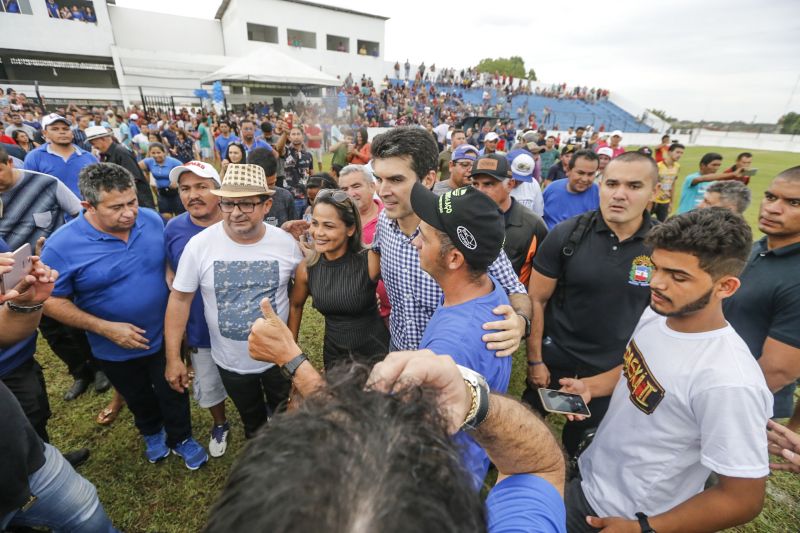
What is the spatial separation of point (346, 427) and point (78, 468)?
13.1 feet

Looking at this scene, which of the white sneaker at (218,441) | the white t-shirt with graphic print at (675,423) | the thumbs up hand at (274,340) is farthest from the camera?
the white sneaker at (218,441)

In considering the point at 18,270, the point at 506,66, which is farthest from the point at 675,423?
the point at 506,66

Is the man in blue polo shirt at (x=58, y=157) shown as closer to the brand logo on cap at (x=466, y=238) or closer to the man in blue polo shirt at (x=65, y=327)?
the man in blue polo shirt at (x=65, y=327)

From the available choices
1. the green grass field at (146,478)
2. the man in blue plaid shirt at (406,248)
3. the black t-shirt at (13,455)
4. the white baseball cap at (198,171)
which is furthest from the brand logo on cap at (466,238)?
the green grass field at (146,478)

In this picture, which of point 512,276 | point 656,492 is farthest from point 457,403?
point 512,276

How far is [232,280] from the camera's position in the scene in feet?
8.71

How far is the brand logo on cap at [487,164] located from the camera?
3868 millimetres

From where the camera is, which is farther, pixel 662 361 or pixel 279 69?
pixel 279 69

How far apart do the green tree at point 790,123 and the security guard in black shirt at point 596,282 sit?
208ft

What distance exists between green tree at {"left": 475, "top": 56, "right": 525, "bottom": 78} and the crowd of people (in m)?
87.2

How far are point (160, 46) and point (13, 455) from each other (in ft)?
139

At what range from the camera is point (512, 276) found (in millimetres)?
2693

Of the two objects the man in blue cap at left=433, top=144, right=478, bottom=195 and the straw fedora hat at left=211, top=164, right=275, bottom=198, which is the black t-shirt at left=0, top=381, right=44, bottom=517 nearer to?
the straw fedora hat at left=211, top=164, right=275, bottom=198

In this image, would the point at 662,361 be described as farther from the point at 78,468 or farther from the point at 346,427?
the point at 78,468
